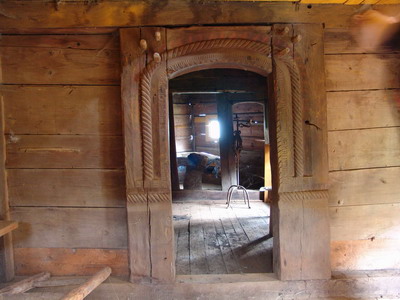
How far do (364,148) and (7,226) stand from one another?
7.49 ft

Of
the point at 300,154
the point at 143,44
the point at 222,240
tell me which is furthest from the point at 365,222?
the point at 143,44

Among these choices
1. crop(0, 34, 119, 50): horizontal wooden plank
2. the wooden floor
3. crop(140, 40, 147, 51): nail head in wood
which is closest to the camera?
crop(140, 40, 147, 51): nail head in wood

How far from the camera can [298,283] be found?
1.73 meters

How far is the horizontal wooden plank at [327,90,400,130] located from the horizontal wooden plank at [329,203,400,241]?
0.55 meters

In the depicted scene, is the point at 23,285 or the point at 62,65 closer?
the point at 23,285

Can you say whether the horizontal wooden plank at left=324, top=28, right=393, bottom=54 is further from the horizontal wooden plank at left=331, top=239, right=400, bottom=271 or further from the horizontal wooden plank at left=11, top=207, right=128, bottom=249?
the horizontal wooden plank at left=11, top=207, right=128, bottom=249

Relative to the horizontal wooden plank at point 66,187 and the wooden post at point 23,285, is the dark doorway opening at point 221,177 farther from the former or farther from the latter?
the wooden post at point 23,285

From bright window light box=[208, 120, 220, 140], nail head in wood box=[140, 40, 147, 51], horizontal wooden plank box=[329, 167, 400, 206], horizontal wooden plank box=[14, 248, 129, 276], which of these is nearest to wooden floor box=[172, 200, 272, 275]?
horizontal wooden plank box=[14, 248, 129, 276]

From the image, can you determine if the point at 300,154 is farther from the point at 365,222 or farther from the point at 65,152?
the point at 65,152

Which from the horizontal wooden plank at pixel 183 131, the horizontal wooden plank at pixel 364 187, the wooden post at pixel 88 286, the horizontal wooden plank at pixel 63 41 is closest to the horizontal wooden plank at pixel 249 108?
the horizontal wooden plank at pixel 183 131

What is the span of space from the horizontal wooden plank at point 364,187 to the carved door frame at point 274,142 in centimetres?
11

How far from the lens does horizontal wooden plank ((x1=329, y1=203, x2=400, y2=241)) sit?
176cm

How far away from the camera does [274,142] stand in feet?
5.72

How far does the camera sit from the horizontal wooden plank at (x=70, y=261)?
175 centimetres
